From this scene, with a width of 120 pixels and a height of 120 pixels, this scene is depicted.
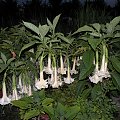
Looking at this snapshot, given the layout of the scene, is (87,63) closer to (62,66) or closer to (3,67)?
(62,66)

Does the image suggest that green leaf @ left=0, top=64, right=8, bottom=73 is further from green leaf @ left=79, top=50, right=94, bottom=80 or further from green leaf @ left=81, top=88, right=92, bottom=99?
green leaf @ left=81, top=88, right=92, bottom=99

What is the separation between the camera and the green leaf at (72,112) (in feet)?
5.02

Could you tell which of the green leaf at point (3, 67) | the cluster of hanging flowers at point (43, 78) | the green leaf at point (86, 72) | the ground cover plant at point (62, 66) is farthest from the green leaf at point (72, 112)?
the green leaf at point (3, 67)

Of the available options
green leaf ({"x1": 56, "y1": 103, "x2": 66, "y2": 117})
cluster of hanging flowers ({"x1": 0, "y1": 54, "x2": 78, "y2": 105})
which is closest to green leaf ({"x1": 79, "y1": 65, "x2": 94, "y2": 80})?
cluster of hanging flowers ({"x1": 0, "y1": 54, "x2": 78, "y2": 105})

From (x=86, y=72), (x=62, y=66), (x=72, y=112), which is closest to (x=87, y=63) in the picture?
(x=86, y=72)

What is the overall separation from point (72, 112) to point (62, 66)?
A: 0.76 ft

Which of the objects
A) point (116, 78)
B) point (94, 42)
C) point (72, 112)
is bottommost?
point (72, 112)

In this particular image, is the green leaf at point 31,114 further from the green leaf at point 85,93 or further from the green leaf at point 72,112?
the green leaf at point 85,93

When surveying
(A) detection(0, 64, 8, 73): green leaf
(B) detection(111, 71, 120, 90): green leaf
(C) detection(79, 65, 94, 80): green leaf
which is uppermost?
(A) detection(0, 64, 8, 73): green leaf

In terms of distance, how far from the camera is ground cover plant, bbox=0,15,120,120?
131cm

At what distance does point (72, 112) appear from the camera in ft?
5.06

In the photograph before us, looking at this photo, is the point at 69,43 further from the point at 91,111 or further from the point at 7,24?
the point at 7,24

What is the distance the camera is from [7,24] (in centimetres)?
527

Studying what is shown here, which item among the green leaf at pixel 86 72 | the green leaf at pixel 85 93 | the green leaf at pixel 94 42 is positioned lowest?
the green leaf at pixel 85 93
